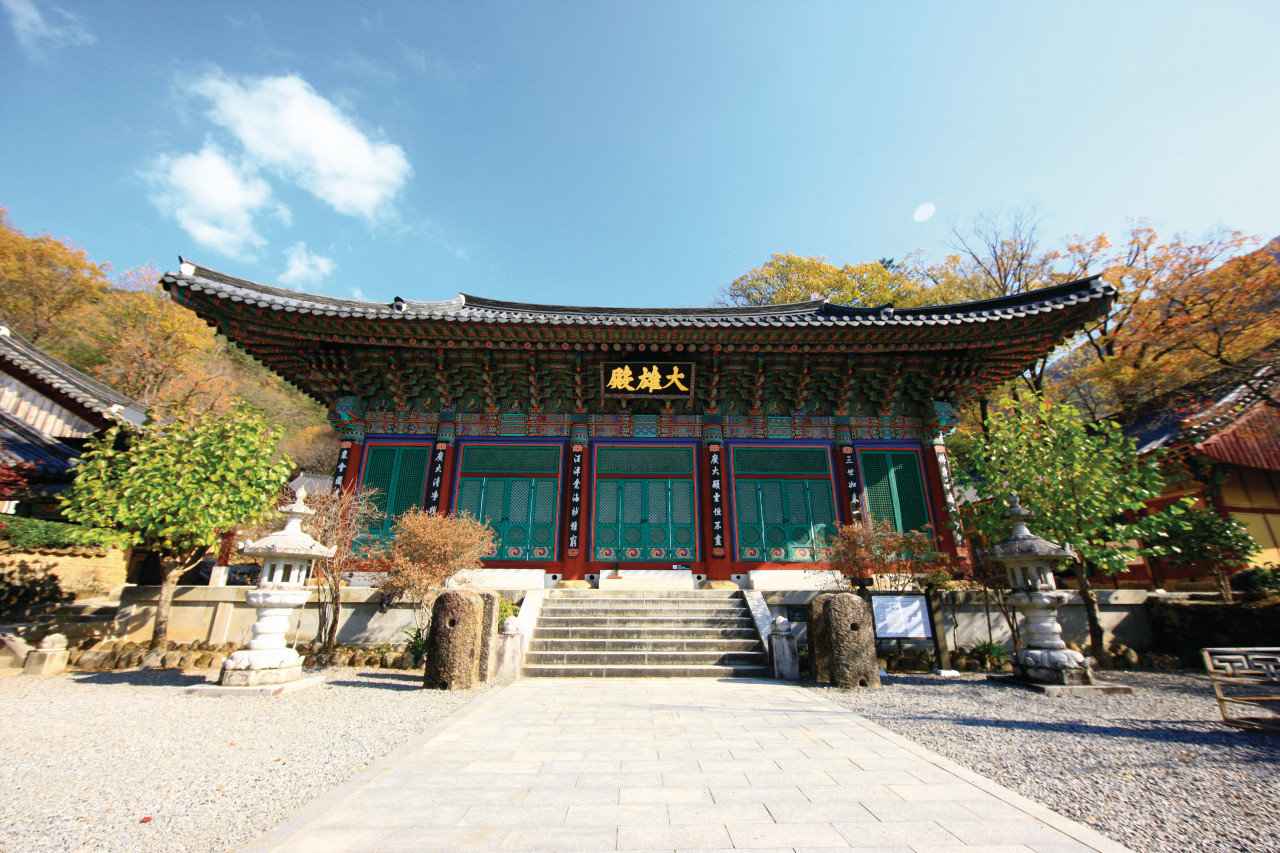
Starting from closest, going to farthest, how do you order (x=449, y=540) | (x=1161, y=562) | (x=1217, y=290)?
1. (x=449, y=540)
2. (x=1161, y=562)
3. (x=1217, y=290)

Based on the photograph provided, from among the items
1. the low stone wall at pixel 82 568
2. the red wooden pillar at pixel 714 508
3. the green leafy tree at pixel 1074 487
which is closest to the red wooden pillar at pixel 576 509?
the red wooden pillar at pixel 714 508

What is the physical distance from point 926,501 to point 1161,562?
729cm

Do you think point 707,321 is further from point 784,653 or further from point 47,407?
point 47,407

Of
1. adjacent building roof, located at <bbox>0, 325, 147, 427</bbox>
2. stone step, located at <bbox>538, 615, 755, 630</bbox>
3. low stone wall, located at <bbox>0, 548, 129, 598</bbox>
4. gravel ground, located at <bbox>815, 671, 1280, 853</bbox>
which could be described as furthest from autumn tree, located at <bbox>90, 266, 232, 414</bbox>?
gravel ground, located at <bbox>815, 671, 1280, 853</bbox>

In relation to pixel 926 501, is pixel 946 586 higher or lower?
lower

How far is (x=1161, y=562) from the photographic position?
1308cm

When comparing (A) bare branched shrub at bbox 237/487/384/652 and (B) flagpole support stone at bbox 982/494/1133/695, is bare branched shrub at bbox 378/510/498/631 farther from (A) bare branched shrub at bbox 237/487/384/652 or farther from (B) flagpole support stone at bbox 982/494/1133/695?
(B) flagpole support stone at bbox 982/494/1133/695

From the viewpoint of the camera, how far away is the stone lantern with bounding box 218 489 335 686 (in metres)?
6.29

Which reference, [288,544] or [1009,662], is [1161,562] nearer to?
[1009,662]

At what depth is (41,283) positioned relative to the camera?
76.5ft

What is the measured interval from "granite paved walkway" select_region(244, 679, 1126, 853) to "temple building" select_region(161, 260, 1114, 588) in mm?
6333

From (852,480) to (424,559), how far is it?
901 cm

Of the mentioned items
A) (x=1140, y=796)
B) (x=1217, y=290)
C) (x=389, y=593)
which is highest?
(x=1217, y=290)

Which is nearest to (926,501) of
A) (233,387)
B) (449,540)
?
(449,540)
